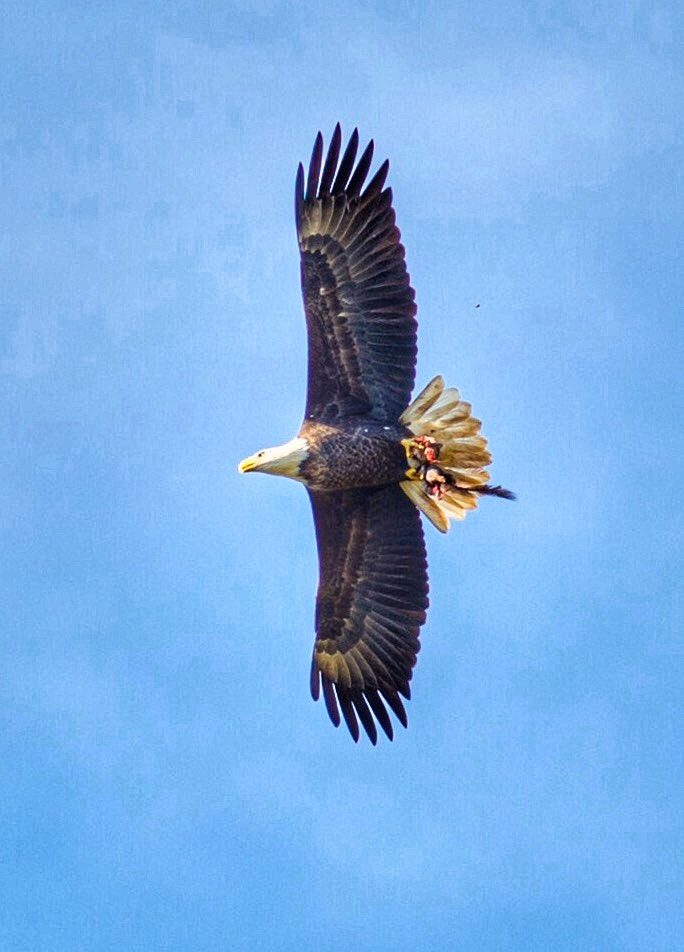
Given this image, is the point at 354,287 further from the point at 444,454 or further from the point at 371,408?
the point at 444,454

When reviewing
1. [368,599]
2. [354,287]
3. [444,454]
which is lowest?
[368,599]

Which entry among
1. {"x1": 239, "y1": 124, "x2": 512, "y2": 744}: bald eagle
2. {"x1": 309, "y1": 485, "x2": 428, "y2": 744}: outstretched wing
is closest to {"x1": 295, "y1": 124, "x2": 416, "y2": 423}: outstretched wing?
{"x1": 239, "y1": 124, "x2": 512, "y2": 744}: bald eagle

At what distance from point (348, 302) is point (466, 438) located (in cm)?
158

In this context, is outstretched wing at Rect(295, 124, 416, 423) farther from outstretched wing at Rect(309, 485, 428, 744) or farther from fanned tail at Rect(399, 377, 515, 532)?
outstretched wing at Rect(309, 485, 428, 744)

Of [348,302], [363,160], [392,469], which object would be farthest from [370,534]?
[363,160]

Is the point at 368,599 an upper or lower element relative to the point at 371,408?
lower

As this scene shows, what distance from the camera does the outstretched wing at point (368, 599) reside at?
19125mm

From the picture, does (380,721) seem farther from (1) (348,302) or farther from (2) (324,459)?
(1) (348,302)

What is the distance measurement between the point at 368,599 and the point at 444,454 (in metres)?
1.67

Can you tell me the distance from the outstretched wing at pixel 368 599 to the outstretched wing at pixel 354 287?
3.45 feet

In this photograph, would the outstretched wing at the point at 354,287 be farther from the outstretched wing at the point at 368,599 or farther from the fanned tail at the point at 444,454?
the outstretched wing at the point at 368,599

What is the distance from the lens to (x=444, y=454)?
18547 millimetres

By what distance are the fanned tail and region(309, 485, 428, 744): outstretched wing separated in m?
0.32

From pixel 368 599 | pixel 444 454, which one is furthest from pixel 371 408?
pixel 368 599
